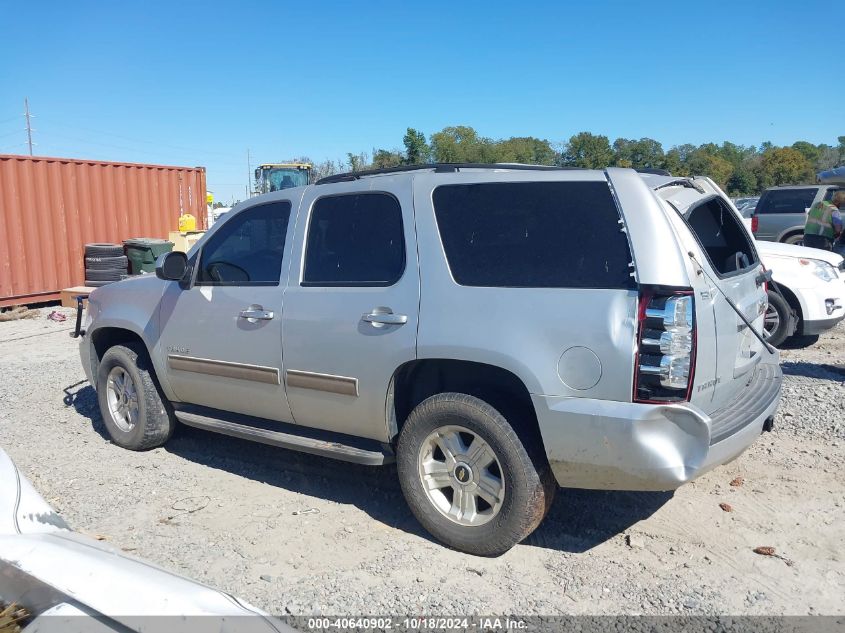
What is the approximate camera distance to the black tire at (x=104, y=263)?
13.6m

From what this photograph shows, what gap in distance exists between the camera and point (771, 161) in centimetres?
5141

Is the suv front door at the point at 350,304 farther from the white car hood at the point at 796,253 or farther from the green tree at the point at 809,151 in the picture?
the green tree at the point at 809,151

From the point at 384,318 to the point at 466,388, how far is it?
1.95ft

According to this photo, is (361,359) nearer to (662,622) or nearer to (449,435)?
(449,435)

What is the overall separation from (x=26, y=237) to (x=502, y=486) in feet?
40.1

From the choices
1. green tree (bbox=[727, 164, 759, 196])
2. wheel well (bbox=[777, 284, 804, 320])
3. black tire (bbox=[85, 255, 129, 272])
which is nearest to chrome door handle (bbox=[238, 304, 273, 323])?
wheel well (bbox=[777, 284, 804, 320])

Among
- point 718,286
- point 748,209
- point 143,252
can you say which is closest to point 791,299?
point 718,286

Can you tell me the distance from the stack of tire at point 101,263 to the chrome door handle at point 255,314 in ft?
33.1

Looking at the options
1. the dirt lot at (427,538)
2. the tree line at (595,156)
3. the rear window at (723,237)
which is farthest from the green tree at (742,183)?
the dirt lot at (427,538)

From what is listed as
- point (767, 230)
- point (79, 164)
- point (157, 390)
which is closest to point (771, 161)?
point (767, 230)

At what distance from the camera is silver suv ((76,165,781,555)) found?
3275 mm

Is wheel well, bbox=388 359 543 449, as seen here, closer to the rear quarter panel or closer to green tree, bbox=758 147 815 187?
the rear quarter panel

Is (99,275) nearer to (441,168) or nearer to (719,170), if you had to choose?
(441,168)

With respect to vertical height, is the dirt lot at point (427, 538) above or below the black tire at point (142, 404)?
below
